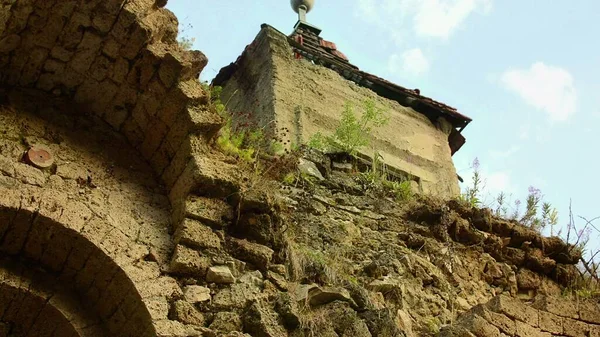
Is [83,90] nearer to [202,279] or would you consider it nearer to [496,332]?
[202,279]

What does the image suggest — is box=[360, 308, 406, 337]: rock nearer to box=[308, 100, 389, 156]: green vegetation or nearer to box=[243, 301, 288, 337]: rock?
box=[243, 301, 288, 337]: rock

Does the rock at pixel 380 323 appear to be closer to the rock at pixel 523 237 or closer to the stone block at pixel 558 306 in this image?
the stone block at pixel 558 306

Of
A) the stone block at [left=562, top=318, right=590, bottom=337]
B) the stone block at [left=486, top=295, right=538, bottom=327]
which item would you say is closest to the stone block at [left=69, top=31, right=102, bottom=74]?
the stone block at [left=486, top=295, right=538, bottom=327]

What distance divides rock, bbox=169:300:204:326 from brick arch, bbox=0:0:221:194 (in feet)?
3.41

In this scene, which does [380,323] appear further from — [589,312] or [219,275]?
[589,312]

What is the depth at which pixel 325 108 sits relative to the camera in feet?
30.5

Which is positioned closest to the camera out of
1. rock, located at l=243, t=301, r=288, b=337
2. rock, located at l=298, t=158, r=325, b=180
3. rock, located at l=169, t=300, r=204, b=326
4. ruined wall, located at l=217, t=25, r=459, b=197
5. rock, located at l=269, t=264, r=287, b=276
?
rock, located at l=169, t=300, r=204, b=326

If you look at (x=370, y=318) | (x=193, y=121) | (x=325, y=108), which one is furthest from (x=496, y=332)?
(x=325, y=108)

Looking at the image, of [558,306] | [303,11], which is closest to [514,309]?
[558,306]

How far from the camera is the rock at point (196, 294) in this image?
3.93 metres

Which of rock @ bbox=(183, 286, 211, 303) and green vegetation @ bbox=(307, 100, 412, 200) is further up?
green vegetation @ bbox=(307, 100, 412, 200)

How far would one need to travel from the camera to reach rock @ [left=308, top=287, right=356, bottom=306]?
4461 mm

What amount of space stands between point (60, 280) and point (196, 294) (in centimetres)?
74

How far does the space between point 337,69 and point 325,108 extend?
1.21m
